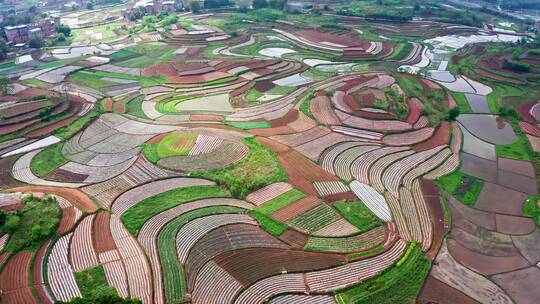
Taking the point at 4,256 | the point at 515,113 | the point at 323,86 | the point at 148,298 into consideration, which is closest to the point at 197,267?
the point at 148,298

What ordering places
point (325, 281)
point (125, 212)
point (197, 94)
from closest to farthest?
point (325, 281) < point (125, 212) < point (197, 94)

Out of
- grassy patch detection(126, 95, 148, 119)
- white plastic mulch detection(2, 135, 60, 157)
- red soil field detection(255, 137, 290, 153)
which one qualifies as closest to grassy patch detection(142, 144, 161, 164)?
grassy patch detection(126, 95, 148, 119)

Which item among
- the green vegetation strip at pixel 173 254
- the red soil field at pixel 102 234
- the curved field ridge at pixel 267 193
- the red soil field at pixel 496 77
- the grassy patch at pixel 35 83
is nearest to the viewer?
the green vegetation strip at pixel 173 254

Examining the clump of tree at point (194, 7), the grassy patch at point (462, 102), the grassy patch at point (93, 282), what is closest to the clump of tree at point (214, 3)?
the clump of tree at point (194, 7)

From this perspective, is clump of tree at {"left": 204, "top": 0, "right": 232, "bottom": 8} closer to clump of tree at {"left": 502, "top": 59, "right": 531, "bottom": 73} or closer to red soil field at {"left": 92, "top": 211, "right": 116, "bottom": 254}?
clump of tree at {"left": 502, "top": 59, "right": 531, "bottom": 73}

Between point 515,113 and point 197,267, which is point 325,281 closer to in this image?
point 197,267

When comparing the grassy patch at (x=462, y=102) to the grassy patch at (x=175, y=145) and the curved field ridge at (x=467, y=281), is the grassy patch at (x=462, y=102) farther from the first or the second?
the grassy patch at (x=175, y=145)

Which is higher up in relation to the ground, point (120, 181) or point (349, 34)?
point (349, 34)
